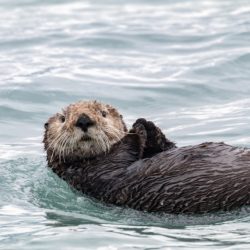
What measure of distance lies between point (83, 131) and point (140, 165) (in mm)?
561

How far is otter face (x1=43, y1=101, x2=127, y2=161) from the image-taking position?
7.72 meters

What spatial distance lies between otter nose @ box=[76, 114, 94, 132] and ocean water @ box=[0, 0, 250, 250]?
0.63 meters

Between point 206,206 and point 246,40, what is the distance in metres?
8.94

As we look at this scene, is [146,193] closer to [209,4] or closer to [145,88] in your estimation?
[145,88]

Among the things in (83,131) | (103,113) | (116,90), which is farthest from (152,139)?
(116,90)

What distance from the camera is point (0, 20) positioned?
18.6 metres

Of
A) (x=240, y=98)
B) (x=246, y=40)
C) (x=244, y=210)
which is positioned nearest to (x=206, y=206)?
(x=244, y=210)

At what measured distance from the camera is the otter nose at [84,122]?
25.1 feet

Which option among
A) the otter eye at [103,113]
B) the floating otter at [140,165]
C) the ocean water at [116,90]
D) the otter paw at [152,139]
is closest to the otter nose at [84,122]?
the floating otter at [140,165]

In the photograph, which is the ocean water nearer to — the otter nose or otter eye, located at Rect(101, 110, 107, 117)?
the otter nose

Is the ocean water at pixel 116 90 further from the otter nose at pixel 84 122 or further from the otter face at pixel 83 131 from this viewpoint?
the otter nose at pixel 84 122

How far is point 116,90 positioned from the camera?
12797 mm

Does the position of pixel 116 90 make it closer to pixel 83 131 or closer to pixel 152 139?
pixel 152 139

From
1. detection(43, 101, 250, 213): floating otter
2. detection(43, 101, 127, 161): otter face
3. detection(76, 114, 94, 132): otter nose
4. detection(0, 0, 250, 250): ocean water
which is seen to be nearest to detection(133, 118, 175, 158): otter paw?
detection(43, 101, 250, 213): floating otter
